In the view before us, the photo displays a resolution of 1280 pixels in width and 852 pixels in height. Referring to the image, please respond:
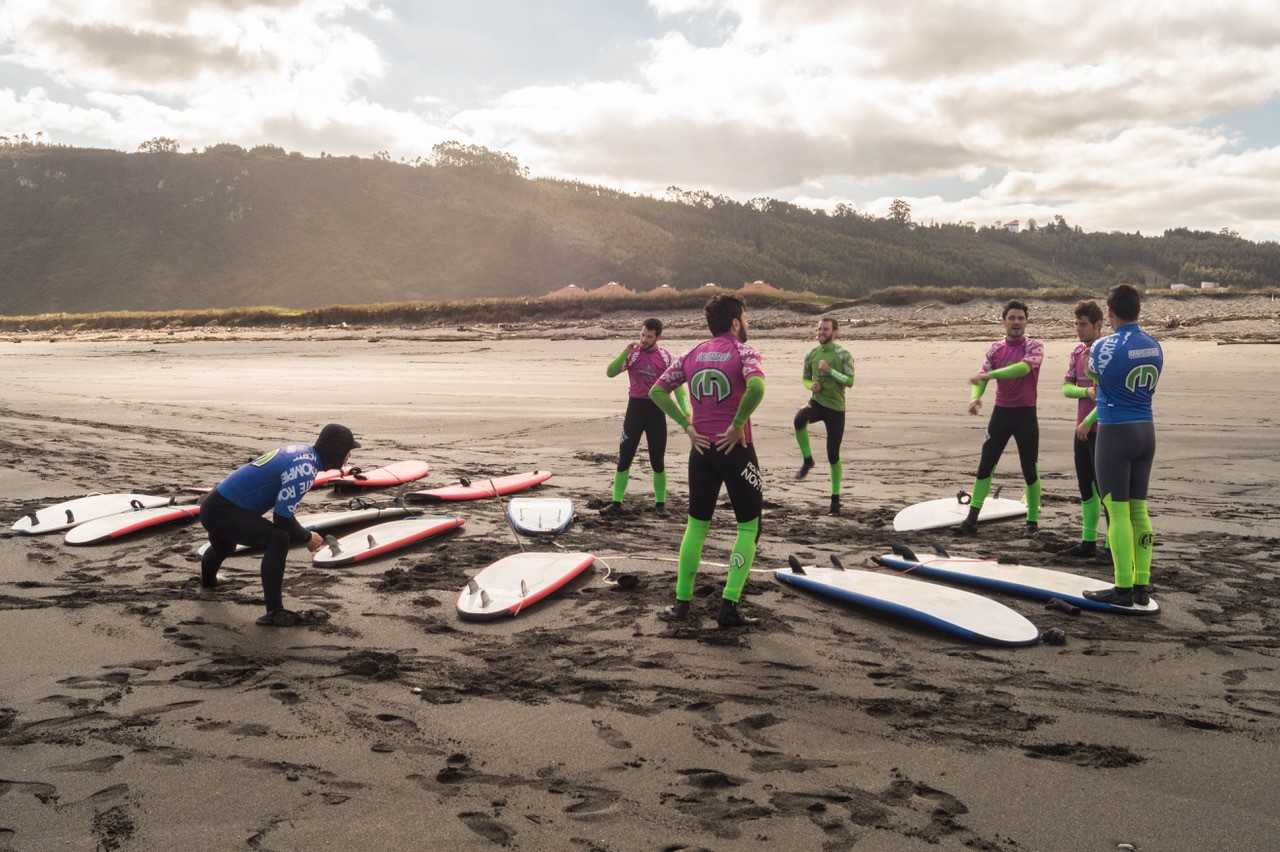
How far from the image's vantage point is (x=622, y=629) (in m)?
4.98

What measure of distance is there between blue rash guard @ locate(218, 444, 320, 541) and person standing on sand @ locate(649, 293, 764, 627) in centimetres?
217

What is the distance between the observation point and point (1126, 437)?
5.19 m

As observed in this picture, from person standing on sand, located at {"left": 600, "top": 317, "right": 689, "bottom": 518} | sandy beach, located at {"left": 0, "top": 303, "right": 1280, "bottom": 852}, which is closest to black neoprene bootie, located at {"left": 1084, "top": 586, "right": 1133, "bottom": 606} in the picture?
sandy beach, located at {"left": 0, "top": 303, "right": 1280, "bottom": 852}

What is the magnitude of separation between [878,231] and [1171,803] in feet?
339

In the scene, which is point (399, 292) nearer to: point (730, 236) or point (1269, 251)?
point (730, 236)

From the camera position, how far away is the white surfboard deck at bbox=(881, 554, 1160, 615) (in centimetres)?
531

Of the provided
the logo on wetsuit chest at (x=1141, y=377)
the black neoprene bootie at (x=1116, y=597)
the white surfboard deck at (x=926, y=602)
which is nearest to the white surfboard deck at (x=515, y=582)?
the white surfboard deck at (x=926, y=602)

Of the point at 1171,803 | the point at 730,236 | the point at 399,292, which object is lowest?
the point at 1171,803

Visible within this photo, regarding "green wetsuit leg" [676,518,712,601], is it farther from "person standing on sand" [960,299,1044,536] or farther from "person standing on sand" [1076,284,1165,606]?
"person standing on sand" [960,299,1044,536]

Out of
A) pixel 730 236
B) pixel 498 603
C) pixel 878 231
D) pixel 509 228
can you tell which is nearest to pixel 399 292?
pixel 509 228

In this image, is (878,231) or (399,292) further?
(878,231)

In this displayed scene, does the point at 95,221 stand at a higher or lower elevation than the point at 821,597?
higher

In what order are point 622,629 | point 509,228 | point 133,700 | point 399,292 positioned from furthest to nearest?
point 509,228 → point 399,292 → point 622,629 → point 133,700

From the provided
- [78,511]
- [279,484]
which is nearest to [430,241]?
[78,511]
